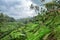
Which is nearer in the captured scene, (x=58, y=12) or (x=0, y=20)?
(x=58, y=12)

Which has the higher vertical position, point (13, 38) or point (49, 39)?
point (49, 39)

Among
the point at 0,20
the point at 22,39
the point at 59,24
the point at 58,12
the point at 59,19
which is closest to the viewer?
the point at 59,24

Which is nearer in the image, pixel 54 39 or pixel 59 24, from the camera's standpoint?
pixel 54 39

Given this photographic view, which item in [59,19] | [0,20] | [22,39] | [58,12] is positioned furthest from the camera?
[0,20]

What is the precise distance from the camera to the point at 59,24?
1742cm

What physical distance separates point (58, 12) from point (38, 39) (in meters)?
5.45

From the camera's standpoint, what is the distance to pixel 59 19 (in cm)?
1898

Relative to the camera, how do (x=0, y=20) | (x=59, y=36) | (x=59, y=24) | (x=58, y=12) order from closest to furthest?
(x=59, y=36), (x=59, y=24), (x=58, y=12), (x=0, y=20)

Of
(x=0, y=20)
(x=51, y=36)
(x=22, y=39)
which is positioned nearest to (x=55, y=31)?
(x=51, y=36)

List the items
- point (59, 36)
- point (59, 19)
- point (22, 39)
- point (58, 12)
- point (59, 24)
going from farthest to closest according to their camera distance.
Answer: point (22, 39) < point (58, 12) < point (59, 19) < point (59, 24) < point (59, 36)

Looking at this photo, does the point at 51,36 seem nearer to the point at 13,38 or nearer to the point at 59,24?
the point at 59,24

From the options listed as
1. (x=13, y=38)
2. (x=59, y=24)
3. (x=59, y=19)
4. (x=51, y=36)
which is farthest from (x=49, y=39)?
(x=13, y=38)

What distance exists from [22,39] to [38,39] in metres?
8.56

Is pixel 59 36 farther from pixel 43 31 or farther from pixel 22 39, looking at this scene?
pixel 22 39
